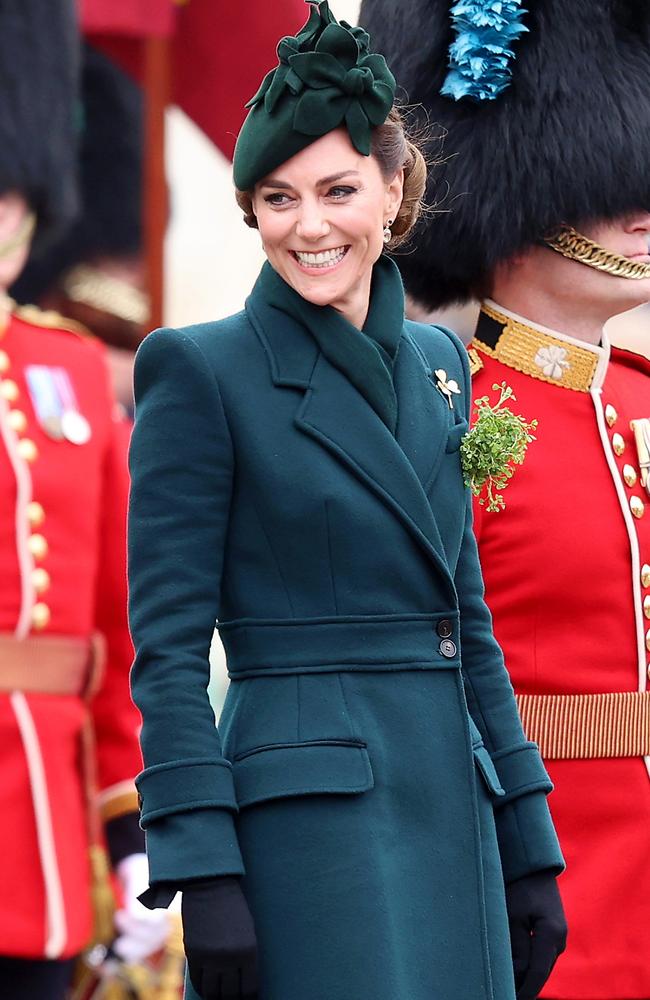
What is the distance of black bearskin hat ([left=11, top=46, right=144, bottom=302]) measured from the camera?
23.9 ft

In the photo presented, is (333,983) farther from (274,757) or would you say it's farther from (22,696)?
(22,696)

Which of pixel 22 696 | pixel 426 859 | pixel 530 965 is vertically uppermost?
pixel 426 859

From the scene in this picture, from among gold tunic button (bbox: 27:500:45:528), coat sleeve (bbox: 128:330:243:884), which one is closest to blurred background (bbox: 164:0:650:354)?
gold tunic button (bbox: 27:500:45:528)

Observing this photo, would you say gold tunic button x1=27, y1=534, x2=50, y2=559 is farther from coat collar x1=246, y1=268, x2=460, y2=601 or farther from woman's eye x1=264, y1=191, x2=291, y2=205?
woman's eye x1=264, y1=191, x2=291, y2=205

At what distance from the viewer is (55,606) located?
4.57 m

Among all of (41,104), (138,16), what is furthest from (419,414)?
(138,16)

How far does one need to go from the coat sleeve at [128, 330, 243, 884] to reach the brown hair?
0.28 metres

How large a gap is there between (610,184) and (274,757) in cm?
150

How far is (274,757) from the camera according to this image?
2938mm

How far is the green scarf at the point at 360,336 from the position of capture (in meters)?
3.09

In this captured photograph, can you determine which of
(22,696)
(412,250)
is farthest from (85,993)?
(412,250)

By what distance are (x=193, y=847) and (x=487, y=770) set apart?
1.58 ft

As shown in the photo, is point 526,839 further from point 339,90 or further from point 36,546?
point 36,546

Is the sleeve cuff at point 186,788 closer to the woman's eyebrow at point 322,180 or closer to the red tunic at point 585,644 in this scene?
Answer: the woman's eyebrow at point 322,180
